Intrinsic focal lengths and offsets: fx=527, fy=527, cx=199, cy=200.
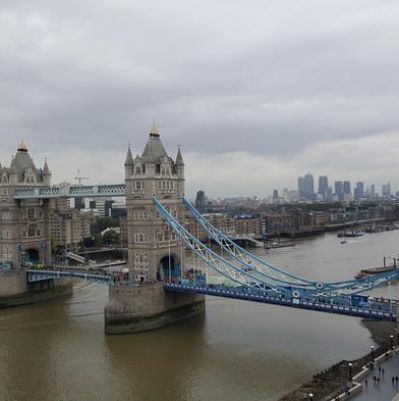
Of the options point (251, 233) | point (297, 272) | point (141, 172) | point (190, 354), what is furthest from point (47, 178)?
point (251, 233)

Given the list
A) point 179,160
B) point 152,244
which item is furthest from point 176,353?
point 179,160

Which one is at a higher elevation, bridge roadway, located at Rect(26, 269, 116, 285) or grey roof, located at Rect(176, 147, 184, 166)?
grey roof, located at Rect(176, 147, 184, 166)

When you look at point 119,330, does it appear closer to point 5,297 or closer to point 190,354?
point 190,354

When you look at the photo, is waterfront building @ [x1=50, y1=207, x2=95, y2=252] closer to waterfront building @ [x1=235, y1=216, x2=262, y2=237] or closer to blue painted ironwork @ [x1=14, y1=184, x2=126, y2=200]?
blue painted ironwork @ [x1=14, y1=184, x2=126, y2=200]

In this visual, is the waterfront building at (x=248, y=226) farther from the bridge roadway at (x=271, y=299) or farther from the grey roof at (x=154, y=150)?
the grey roof at (x=154, y=150)

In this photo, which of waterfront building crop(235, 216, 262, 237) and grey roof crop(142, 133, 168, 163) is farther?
waterfront building crop(235, 216, 262, 237)

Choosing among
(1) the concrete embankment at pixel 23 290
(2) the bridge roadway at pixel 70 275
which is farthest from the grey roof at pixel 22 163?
(1) the concrete embankment at pixel 23 290

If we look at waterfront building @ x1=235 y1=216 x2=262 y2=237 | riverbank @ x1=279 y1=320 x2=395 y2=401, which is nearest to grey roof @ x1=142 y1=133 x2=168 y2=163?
riverbank @ x1=279 y1=320 x2=395 y2=401
